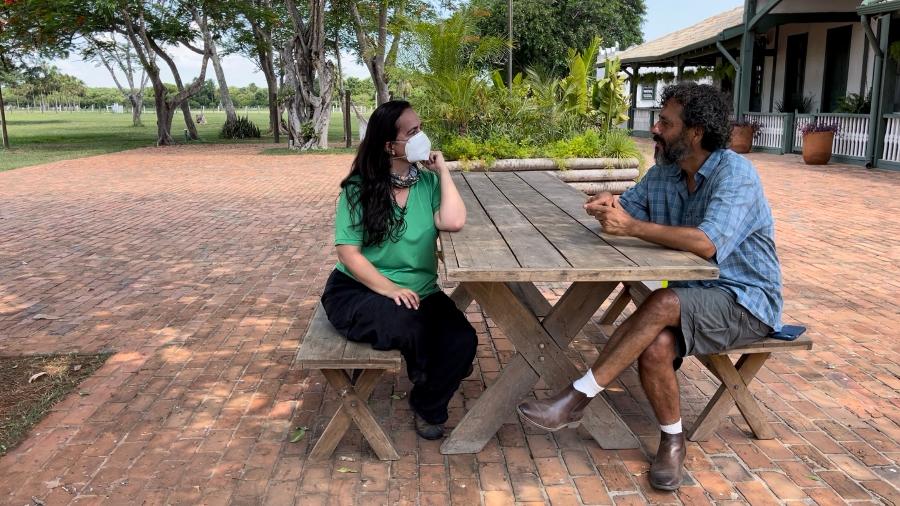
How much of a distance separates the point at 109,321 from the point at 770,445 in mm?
4137

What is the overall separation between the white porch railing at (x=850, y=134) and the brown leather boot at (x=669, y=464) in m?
13.4

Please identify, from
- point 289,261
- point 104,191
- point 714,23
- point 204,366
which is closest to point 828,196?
point 289,261

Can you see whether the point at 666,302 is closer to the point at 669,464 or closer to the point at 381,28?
the point at 669,464

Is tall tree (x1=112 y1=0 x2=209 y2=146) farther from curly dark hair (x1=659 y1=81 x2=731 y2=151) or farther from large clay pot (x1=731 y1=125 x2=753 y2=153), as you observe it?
curly dark hair (x1=659 y1=81 x2=731 y2=151)

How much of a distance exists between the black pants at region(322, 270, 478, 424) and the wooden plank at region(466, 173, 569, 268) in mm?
444

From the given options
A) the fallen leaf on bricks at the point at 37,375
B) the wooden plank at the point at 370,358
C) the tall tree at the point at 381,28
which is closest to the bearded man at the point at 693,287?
the wooden plank at the point at 370,358

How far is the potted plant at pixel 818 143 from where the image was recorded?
14680 millimetres

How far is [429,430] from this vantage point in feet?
10.9

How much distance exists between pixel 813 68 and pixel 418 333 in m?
18.4

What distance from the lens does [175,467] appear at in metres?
3.08

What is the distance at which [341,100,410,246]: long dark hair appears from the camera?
3186 mm

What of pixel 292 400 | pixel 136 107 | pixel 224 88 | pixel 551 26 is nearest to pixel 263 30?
pixel 224 88

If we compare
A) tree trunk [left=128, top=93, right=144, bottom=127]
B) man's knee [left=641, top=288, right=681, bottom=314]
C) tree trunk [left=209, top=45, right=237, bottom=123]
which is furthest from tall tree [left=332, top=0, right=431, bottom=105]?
tree trunk [left=128, top=93, right=144, bottom=127]

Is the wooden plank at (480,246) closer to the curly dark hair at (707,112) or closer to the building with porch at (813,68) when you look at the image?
the curly dark hair at (707,112)
